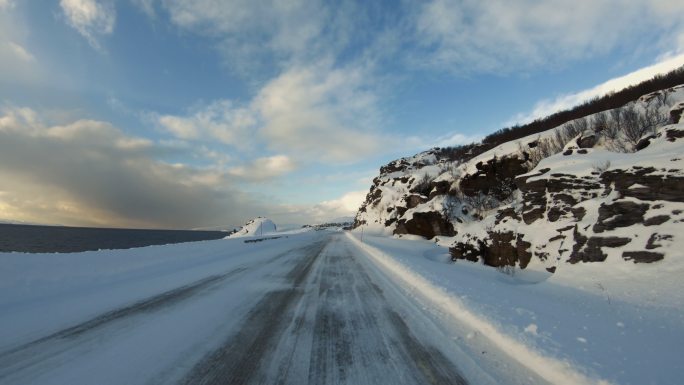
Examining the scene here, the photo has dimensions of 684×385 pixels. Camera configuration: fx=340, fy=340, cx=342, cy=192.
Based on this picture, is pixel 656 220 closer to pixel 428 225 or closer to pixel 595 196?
pixel 595 196

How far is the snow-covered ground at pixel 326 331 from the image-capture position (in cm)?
396

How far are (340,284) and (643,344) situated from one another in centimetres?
696

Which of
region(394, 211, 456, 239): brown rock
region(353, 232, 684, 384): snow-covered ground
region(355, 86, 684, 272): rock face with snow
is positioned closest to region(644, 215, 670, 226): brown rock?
region(355, 86, 684, 272): rock face with snow

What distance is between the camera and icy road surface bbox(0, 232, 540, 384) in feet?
12.8

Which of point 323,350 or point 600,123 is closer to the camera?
point 323,350

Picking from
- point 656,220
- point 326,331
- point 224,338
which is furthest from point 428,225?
point 224,338

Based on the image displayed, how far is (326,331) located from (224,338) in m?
1.58

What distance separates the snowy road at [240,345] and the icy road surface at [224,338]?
0.02 m

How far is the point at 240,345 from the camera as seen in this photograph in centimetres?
479

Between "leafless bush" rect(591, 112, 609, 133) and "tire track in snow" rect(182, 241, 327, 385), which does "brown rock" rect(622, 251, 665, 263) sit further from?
"leafless bush" rect(591, 112, 609, 133)

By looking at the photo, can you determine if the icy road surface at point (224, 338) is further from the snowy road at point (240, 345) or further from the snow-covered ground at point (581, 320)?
the snow-covered ground at point (581, 320)

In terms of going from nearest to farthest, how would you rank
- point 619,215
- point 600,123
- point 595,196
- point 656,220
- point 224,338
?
point 224,338 → point 656,220 → point 619,215 → point 595,196 → point 600,123

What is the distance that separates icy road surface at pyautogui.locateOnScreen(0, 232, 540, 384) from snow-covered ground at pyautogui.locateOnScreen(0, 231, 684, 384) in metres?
0.02

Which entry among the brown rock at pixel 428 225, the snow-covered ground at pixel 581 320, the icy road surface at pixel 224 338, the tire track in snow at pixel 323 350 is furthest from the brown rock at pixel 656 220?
the brown rock at pixel 428 225
